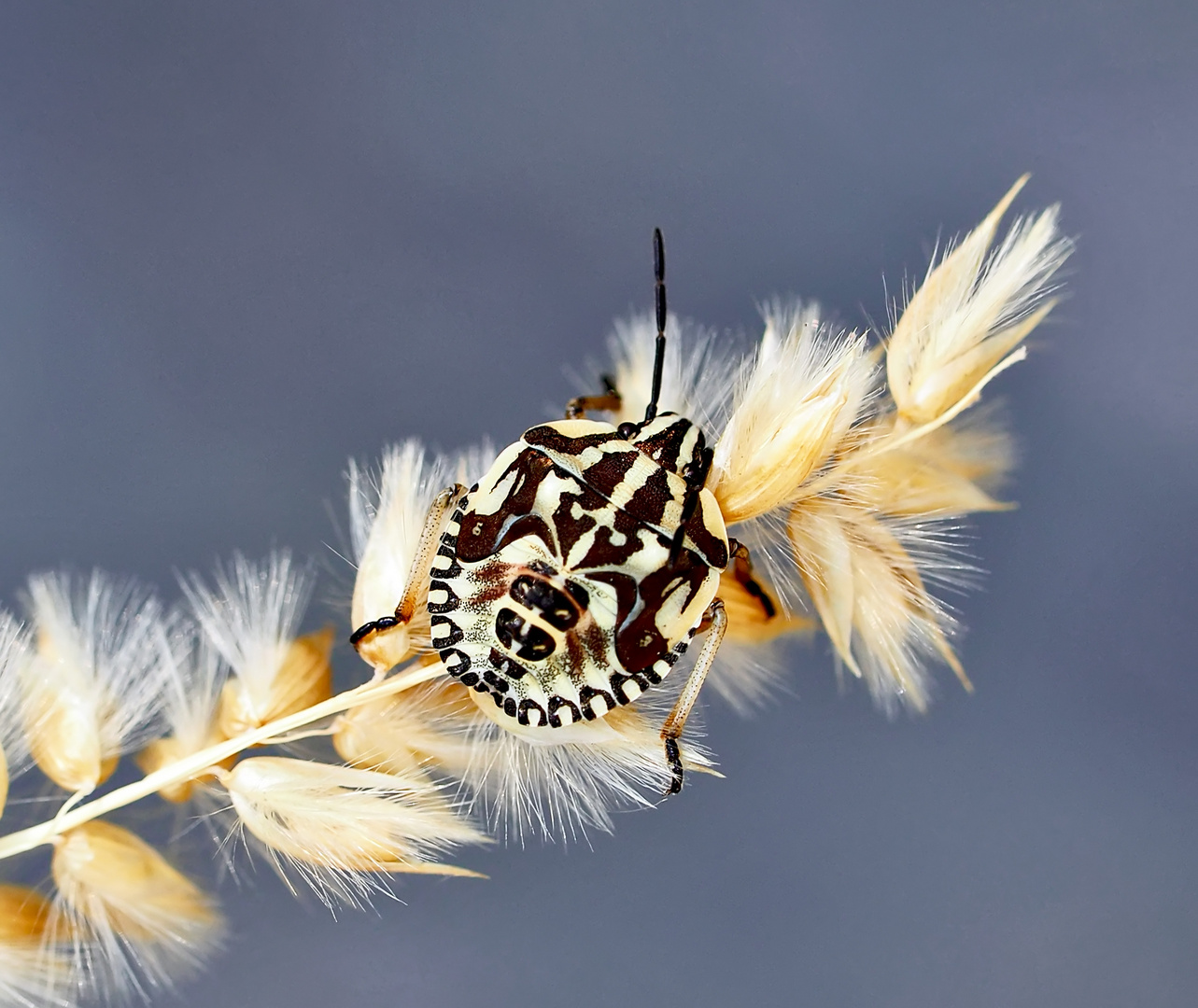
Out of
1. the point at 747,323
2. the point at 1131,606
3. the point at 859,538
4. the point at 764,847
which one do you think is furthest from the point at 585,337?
the point at 1131,606

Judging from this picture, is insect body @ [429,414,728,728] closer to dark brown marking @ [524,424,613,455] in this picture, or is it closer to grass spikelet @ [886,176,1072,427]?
dark brown marking @ [524,424,613,455]

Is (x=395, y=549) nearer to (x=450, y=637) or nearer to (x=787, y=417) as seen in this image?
(x=450, y=637)

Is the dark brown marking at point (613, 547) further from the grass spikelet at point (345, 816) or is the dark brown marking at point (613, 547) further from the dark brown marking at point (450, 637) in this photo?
the grass spikelet at point (345, 816)

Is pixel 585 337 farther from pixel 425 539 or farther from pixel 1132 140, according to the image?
pixel 1132 140

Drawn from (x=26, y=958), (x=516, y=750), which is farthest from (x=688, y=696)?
(x=26, y=958)

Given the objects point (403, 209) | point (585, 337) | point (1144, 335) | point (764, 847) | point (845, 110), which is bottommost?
point (764, 847)

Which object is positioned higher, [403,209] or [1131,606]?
[403,209]
